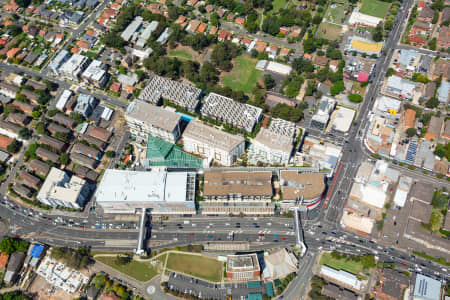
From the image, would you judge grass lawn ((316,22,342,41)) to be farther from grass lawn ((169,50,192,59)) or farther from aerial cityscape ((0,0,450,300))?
grass lawn ((169,50,192,59))

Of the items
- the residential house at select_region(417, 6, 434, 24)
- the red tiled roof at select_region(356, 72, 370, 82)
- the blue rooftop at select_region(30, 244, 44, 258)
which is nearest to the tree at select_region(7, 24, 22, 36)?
the blue rooftop at select_region(30, 244, 44, 258)

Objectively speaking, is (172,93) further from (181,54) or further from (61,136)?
(61,136)

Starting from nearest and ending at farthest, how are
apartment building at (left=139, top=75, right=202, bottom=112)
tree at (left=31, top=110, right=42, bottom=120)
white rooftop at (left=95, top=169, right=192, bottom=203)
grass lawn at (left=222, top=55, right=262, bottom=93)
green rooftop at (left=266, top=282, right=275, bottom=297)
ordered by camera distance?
green rooftop at (left=266, top=282, right=275, bottom=297), white rooftop at (left=95, top=169, right=192, bottom=203), apartment building at (left=139, top=75, right=202, bottom=112), tree at (left=31, top=110, right=42, bottom=120), grass lawn at (left=222, top=55, right=262, bottom=93)

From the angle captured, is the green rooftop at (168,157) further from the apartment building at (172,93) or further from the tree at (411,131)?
the tree at (411,131)

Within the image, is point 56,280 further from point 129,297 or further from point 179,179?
point 179,179

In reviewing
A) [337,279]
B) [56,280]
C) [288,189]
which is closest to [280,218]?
[288,189]

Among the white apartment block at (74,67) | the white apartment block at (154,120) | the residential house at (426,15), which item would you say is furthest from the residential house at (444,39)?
the white apartment block at (74,67)
